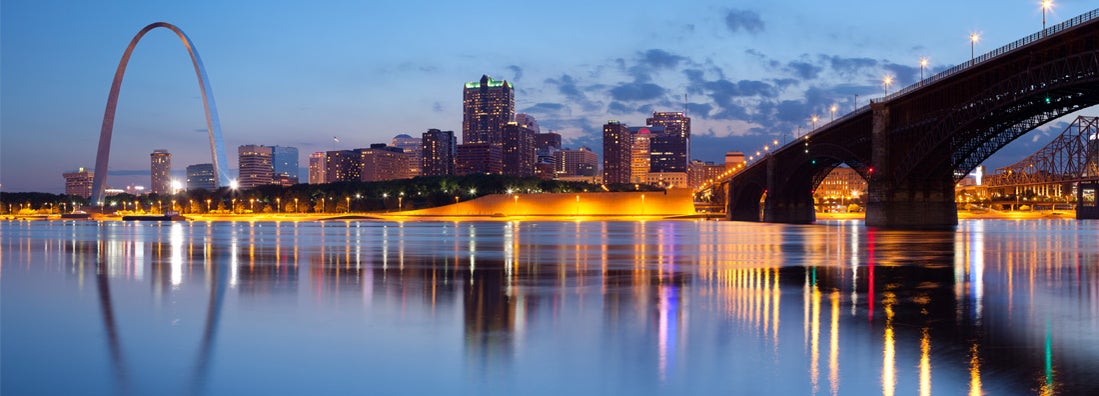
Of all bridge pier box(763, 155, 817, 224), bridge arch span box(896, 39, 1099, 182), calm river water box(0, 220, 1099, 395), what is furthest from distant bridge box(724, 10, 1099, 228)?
calm river water box(0, 220, 1099, 395)

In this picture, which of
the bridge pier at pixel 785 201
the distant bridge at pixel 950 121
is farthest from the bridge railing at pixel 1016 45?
the bridge pier at pixel 785 201

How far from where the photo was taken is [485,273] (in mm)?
29984

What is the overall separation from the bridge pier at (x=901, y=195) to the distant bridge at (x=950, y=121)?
135mm

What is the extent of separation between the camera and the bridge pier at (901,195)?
11069 centimetres

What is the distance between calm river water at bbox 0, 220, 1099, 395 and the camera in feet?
37.9

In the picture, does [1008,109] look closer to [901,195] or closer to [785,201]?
[901,195]

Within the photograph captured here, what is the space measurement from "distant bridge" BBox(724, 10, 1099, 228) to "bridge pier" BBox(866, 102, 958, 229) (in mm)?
135

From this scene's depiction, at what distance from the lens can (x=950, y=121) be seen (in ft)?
325

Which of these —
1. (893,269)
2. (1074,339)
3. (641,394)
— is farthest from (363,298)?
(893,269)

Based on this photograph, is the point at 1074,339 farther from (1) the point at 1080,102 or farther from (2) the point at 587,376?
(1) the point at 1080,102

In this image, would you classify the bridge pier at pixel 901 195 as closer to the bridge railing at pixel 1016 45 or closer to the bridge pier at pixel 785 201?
the bridge railing at pixel 1016 45

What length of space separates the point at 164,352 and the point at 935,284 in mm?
22044

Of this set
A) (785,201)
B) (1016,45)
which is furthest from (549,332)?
(785,201)

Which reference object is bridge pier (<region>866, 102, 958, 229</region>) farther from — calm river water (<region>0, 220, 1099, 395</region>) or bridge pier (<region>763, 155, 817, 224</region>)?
calm river water (<region>0, 220, 1099, 395</region>)
